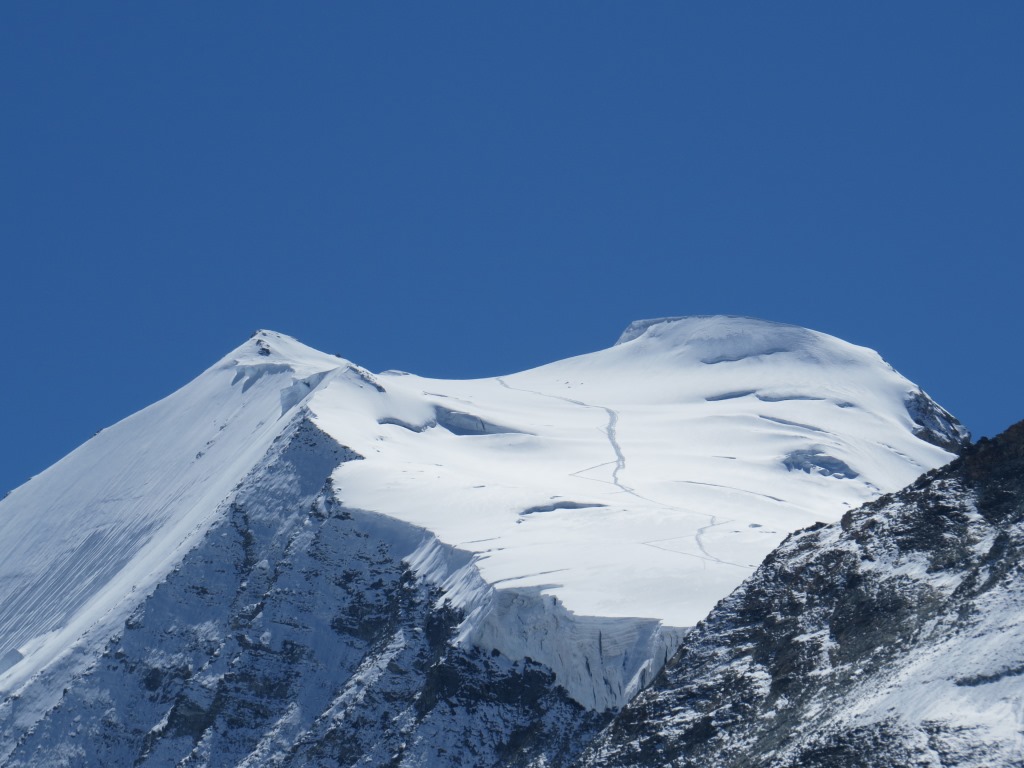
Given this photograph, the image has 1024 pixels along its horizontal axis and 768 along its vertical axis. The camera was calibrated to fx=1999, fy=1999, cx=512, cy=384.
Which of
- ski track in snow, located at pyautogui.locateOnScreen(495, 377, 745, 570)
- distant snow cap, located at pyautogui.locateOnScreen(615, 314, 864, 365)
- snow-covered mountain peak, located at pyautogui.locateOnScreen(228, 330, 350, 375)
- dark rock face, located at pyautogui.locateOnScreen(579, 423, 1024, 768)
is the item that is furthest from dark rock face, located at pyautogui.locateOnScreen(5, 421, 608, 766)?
distant snow cap, located at pyautogui.locateOnScreen(615, 314, 864, 365)

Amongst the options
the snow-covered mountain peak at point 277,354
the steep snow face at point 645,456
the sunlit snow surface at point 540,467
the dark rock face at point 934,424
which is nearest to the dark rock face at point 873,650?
the steep snow face at point 645,456

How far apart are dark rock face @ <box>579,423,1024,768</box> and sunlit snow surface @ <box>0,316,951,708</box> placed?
10912 mm

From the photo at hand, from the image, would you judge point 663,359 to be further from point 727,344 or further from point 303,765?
point 303,765

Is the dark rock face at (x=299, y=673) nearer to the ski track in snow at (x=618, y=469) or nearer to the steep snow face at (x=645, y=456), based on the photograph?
the steep snow face at (x=645, y=456)

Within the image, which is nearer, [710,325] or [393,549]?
[393,549]

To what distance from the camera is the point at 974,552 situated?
217 ft

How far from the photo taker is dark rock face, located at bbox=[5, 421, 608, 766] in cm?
8431

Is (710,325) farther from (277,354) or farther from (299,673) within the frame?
(299,673)

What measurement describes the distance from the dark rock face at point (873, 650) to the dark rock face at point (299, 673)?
10.8 metres

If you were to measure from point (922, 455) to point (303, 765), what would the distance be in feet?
218

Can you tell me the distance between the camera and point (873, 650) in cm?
6347

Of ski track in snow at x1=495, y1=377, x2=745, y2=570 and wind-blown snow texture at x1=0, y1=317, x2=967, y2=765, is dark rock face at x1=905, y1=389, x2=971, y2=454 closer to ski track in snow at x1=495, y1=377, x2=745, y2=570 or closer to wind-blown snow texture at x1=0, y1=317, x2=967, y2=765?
wind-blown snow texture at x1=0, y1=317, x2=967, y2=765

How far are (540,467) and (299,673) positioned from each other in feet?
103

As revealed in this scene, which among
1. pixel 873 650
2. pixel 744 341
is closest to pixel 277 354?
pixel 744 341
